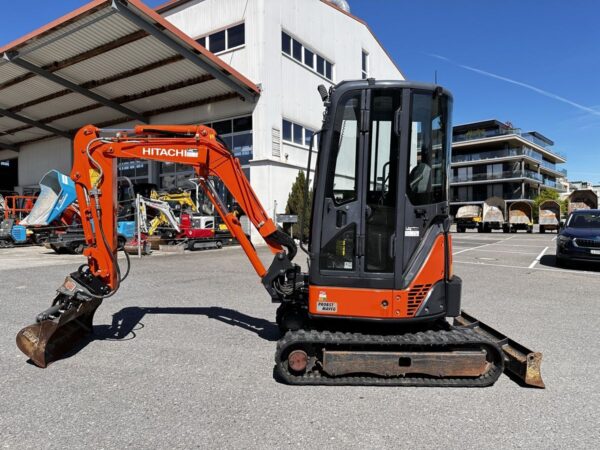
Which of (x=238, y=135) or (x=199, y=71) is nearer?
(x=199, y=71)

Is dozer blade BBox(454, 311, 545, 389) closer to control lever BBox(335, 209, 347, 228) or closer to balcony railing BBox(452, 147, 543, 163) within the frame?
control lever BBox(335, 209, 347, 228)

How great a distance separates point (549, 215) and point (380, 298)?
1376 inches

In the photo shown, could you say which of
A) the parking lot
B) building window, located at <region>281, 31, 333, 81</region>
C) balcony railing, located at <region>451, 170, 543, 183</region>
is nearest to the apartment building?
balcony railing, located at <region>451, 170, 543, 183</region>

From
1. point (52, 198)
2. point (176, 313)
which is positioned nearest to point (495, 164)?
point (52, 198)

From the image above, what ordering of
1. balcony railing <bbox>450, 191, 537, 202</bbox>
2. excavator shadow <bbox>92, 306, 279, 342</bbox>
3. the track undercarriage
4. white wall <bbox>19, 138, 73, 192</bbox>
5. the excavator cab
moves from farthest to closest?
balcony railing <bbox>450, 191, 537, 202</bbox>
white wall <bbox>19, 138, 73, 192</bbox>
excavator shadow <bbox>92, 306, 279, 342</bbox>
the excavator cab
the track undercarriage

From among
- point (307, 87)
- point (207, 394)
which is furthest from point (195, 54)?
point (207, 394)

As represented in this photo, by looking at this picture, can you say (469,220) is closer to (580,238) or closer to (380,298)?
(580,238)

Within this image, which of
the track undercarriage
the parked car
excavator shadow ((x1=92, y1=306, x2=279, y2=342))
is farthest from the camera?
the parked car

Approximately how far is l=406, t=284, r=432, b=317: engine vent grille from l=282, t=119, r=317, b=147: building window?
59.6 ft

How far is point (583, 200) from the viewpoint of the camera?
31.7m

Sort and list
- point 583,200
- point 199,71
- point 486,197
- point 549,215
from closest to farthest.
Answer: point 199,71, point 583,200, point 549,215, point 486,197

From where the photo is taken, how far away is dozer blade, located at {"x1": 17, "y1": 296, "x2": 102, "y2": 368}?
4176mm

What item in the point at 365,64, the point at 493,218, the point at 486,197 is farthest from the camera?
the point at 486,197

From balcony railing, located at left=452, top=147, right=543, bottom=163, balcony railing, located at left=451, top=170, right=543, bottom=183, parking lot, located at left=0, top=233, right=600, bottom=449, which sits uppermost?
balcony railing, located at left=452, top=147, right=543, bottom=163
